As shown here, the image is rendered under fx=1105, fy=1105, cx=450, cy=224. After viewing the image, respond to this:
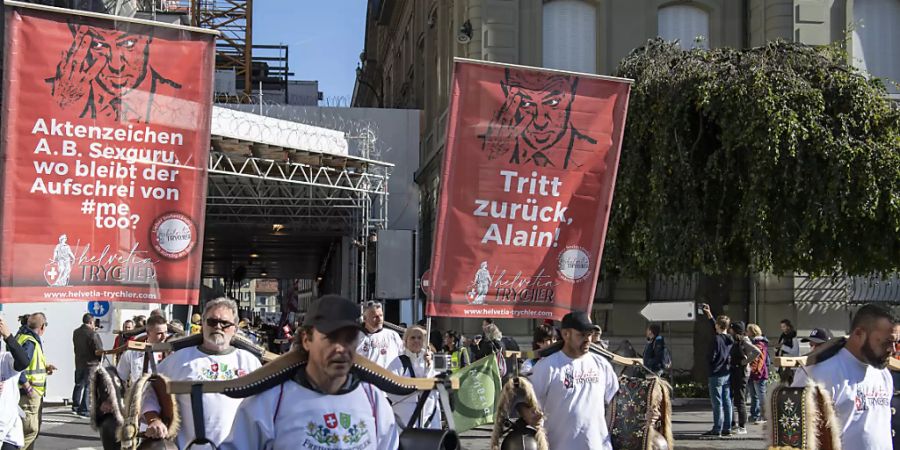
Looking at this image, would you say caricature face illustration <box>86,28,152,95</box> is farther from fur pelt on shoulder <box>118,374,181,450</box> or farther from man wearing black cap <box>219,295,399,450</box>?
man wearing black cap <box>219,295,399,450</box>

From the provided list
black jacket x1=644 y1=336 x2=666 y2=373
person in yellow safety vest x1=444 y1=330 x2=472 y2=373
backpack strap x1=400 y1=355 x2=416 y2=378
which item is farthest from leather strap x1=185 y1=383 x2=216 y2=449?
black jacket x1=644 y1=336 x2=666 y2=373

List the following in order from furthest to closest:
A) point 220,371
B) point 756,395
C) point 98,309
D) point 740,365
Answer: point 98,309 < point 756,395 < point 740,365 < point 220,371

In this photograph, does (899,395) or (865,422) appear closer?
(865,422)

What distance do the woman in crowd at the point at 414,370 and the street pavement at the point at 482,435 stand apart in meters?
4.42

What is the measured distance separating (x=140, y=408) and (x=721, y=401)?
11.1 m

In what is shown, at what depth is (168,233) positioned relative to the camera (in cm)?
814

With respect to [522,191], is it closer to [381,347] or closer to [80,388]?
[381,347]

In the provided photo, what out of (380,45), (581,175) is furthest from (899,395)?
(380,45)

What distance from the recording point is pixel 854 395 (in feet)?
20.4

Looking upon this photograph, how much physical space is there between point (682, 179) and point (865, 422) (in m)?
14.8

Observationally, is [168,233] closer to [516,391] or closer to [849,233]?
[516,391]

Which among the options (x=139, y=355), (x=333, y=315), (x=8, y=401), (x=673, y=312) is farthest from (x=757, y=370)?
(x=333, y=315)

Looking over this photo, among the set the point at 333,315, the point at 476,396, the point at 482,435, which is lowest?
the point at 482,435

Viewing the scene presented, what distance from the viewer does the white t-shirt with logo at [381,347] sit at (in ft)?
35.2
